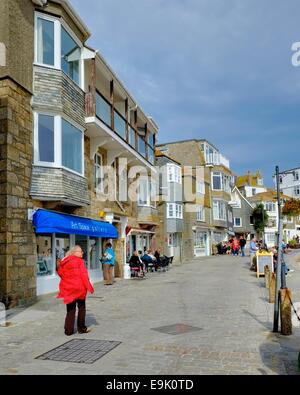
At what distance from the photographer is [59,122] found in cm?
1398

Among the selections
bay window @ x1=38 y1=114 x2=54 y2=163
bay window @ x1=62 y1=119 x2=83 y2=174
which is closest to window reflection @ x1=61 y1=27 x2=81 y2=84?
bay window @ x1=62 y1=119 x2=83 y2=174

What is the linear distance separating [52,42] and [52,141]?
3.38 m

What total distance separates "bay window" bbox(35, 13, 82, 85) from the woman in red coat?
804 cm

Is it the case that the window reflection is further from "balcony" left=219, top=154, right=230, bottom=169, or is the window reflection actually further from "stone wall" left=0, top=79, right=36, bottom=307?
"balcony" left=219, top=154, right=230, bottom=169

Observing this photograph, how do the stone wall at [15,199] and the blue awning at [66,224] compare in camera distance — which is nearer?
the stone wall at [15,199]

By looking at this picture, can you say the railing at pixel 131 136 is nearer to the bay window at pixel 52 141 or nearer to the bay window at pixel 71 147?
the bay window at pixel 71 147

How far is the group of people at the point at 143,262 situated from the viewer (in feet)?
68.3

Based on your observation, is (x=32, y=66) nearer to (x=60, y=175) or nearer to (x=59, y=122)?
(x=59, y=122)

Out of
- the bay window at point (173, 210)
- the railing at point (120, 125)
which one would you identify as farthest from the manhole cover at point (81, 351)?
the bay window at point (173, 210)

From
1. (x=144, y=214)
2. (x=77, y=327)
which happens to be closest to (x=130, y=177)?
(x=144, y=214)

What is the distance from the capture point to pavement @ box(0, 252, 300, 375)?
19.5 feet

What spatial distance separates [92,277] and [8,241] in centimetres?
719

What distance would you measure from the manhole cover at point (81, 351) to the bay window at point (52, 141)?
283 inches
